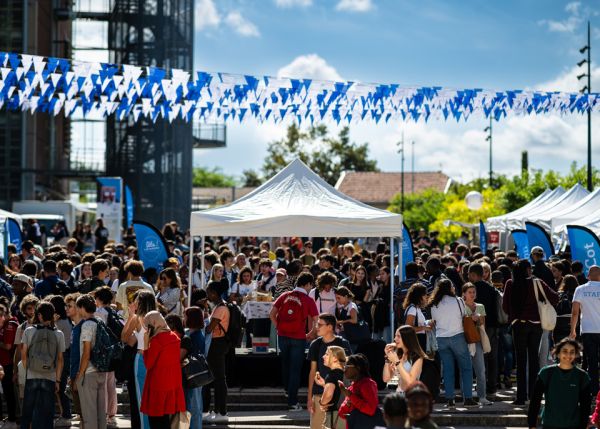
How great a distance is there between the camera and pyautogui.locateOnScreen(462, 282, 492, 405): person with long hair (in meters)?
13.1

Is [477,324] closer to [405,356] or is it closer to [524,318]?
[524,318]

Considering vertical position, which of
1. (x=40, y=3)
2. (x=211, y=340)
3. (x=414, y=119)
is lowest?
(x=211, y=340)

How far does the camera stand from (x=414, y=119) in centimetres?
1809

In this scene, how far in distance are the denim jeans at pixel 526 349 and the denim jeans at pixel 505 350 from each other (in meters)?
1.10

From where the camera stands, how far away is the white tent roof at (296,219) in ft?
49.1

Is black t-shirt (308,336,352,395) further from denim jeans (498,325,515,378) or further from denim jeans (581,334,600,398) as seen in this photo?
denim jeans (498,325,515,378)

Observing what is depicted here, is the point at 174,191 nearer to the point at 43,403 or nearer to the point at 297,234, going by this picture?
the point at 297,234

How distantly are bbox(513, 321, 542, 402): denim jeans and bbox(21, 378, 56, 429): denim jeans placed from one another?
5.97 metres

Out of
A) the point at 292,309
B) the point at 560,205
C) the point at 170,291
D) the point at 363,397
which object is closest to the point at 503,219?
the point at 560,205

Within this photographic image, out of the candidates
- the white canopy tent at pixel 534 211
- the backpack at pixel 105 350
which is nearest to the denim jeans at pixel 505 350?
the backpack at pixel 105 350

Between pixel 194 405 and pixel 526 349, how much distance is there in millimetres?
4744

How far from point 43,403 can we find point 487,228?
82.0 ft

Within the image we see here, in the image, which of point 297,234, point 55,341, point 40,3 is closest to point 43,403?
point 55,341

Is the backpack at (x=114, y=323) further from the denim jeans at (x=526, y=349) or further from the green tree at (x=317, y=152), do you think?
the green tree at (x=317, y=152)
